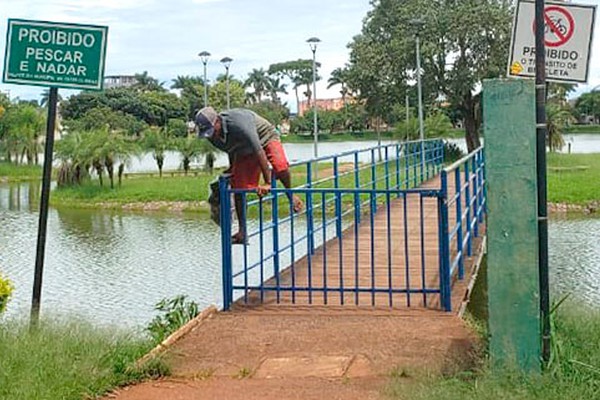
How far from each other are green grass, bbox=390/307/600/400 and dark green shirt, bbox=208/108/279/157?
8.96 feet

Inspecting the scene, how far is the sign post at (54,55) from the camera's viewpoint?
556 cm

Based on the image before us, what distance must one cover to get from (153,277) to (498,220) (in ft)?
29.0

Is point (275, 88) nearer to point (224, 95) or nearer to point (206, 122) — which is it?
point (224, 95)

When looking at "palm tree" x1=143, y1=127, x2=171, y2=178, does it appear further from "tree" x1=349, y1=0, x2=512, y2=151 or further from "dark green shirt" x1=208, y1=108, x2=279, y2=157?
"dark green shirt" x1=208, y1=108, x2=279, y2=157

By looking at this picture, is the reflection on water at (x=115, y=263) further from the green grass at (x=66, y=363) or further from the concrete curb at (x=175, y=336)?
the green grass at (x=66, y=363)

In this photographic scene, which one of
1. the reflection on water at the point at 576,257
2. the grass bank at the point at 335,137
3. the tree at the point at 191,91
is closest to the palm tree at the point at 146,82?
the tree at the point at 191,91

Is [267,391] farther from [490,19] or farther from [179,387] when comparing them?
[490,19]

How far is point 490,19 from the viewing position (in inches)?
1181

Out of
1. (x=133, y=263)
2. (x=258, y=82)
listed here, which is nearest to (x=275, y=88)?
(x=258, y=82)

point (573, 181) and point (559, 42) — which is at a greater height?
point (559, 42)

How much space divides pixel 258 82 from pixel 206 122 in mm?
71712

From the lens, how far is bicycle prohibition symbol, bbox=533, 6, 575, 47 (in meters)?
5.12

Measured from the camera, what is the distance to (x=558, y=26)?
17.0ft

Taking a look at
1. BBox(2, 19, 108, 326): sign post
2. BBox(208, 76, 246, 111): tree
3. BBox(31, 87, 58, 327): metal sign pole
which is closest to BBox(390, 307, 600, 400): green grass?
BBox(31, 87, 58, 327): metal sign pole
